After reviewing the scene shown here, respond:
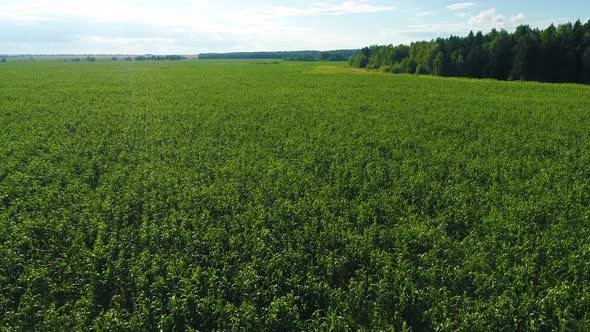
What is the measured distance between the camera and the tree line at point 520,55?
191ft

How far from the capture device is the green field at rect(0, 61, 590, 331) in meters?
6.88

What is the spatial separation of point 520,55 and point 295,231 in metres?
65.4

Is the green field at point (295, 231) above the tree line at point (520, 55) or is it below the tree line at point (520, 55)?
below

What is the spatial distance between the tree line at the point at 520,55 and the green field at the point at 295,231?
4772 cm

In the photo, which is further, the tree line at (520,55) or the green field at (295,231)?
the tree line at (520,55)

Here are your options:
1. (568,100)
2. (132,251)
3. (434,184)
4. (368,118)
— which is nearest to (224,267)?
(132,251)

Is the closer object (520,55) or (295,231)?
(295,231)

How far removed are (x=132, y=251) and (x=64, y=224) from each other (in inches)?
99.3

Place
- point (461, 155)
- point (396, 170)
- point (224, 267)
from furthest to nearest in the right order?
point (461, 155) → point (396, 170) → point (224, 267)

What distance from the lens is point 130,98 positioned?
120ft

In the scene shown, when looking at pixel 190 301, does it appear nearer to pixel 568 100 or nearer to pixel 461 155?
pixel 461 155

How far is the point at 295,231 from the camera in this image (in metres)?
9.36

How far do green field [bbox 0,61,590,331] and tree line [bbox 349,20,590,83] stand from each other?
4772 centimetres

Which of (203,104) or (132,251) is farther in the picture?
(203,104)
